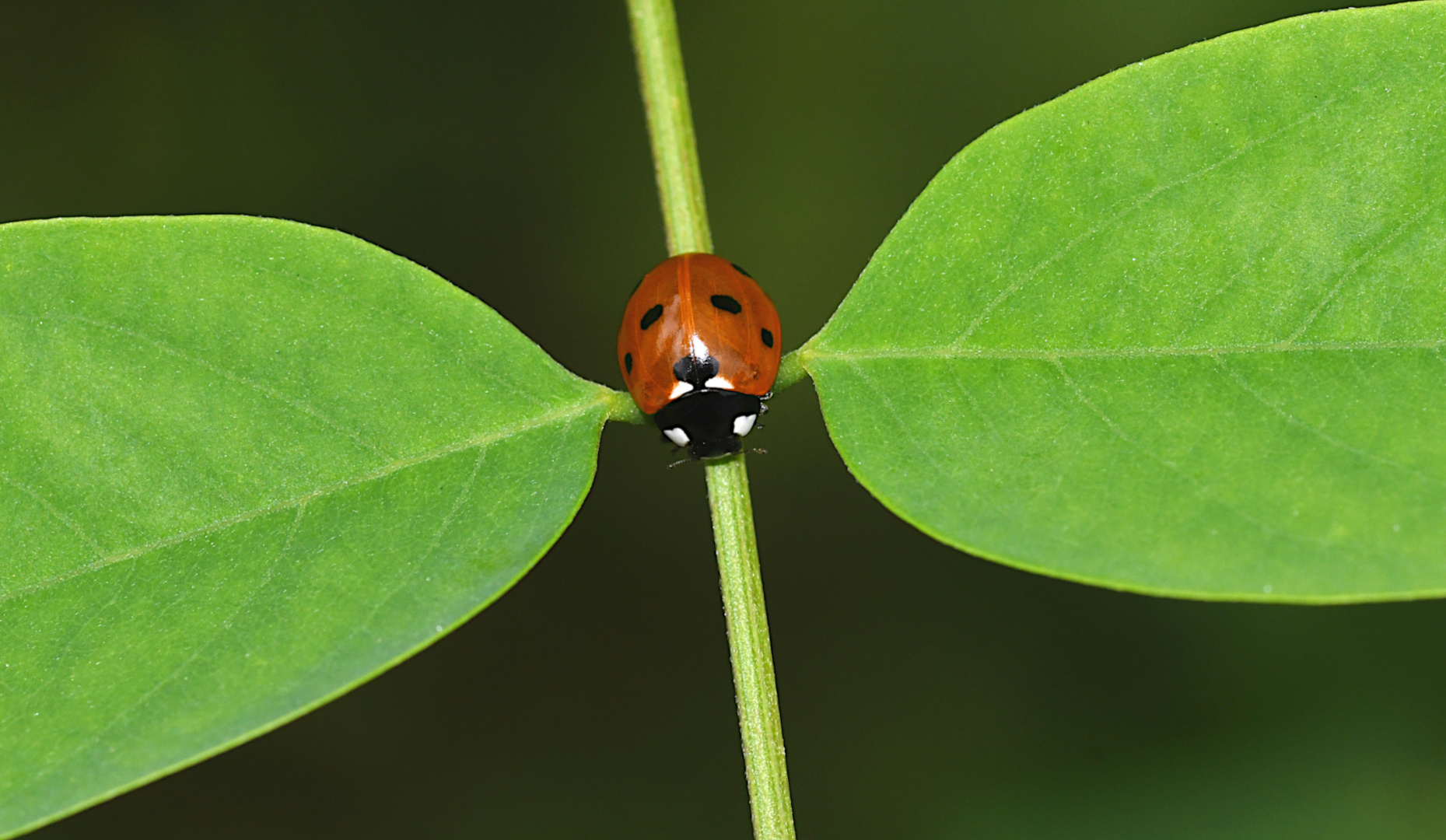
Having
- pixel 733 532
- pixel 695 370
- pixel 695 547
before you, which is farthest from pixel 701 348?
pixel 695 547

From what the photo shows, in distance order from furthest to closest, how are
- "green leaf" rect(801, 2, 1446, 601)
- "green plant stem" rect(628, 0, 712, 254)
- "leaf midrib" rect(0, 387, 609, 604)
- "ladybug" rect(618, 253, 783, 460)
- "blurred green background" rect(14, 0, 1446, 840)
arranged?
"blurred green background" rect(14, 0, 1446, 840) → "green plant stem" rect(628, 0, 712, 254) → "ladybug" rect(618, 253, 783, 460) → "leaf midrib" rect(0, 387, 609, 604) → "green leaf" rect(801, 2, 1446, 601)

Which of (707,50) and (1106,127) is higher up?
(707,50)

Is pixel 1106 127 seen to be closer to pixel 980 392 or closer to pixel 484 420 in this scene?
pixel 980 392

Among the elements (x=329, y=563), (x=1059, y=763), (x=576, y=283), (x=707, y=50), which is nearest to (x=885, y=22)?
(x=707, y=50)

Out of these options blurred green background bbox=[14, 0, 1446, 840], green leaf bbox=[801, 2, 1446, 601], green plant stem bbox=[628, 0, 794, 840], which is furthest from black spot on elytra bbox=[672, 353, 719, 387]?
blurred green background bbox=[14, 0, 1446, 840]

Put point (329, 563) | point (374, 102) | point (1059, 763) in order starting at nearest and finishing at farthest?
point (329, 563) → point (1059, 763) → point (374, 102)

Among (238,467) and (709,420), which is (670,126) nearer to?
(709,420)

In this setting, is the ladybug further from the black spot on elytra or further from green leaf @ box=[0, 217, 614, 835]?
green leaf @ box=[0, 217, 614, 835]
